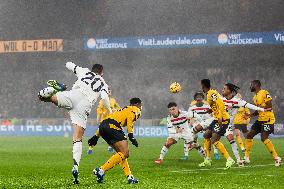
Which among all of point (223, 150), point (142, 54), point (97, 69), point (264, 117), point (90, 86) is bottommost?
point (223, 150)

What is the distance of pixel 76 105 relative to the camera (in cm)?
1403

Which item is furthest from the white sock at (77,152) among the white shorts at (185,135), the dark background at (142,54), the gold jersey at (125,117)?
the dark background at (142,54)

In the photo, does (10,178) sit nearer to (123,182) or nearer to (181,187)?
(123,182)

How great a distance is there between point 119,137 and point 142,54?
3640 cm

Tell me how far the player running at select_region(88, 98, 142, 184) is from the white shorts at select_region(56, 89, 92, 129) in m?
0.78

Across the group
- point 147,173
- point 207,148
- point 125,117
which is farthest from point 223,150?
point 125,117

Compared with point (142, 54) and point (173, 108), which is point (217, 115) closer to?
point (173, 108)

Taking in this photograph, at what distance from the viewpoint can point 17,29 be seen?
52.3m

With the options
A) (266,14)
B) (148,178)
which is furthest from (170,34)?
(148,178)

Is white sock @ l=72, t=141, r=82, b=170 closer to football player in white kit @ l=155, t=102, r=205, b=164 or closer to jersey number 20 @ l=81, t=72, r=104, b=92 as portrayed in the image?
jersey number 20 @ l=81, t=72, r=104, b=92

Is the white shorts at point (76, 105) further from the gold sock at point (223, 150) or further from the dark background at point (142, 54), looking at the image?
the dark background at point (142, 54)

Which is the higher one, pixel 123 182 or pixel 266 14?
pixel 266 14

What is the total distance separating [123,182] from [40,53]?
1561 inches

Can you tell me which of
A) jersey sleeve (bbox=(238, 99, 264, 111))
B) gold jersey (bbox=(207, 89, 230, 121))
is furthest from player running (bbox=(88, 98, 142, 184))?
jersey sleeve (bbox=(238, 99, 264, 111))
